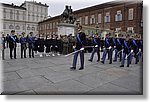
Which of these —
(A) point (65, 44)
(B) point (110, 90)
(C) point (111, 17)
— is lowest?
(B) point (110, 90)

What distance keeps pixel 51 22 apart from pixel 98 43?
3833 cm

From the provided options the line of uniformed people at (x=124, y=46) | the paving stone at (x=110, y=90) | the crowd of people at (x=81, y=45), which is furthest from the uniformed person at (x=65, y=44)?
the paving stone at (x=110, y=90)

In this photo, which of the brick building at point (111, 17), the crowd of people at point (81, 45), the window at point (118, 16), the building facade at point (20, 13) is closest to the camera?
the building facade at point (20, 13)

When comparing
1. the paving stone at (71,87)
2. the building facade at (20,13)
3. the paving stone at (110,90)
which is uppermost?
the building facade at (20,13)

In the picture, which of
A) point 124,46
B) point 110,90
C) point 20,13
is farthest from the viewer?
point 20,13

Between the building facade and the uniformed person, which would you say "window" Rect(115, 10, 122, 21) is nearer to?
the building facade

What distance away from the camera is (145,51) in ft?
10.9

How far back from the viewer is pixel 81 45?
17.4ft

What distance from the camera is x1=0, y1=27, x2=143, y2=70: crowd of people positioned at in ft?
18.0

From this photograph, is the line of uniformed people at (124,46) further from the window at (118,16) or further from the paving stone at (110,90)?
the window at (118,16)

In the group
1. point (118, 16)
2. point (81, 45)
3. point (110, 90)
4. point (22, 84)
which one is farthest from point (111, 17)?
point (22, 84)

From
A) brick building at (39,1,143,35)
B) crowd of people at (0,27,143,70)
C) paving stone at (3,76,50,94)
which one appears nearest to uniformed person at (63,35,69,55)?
crowd of people at (0,27,143,70)

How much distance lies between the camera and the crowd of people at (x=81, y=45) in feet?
18.0

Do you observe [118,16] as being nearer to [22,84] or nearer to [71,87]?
[71,87]
